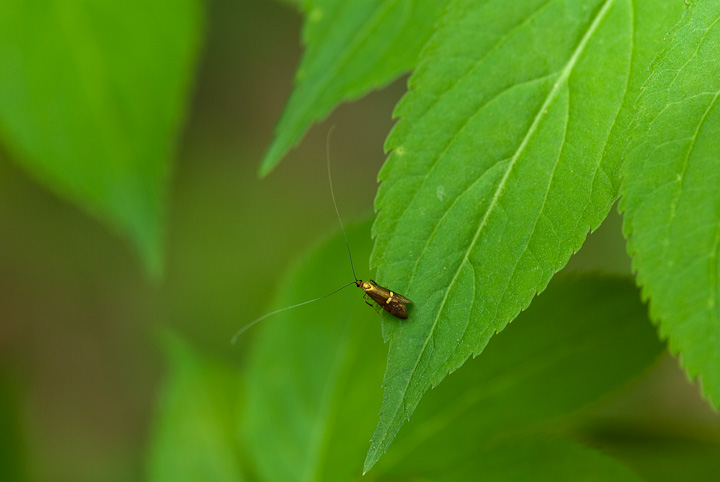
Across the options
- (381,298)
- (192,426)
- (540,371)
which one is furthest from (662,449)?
(192,426)

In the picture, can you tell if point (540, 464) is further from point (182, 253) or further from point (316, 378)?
point (182, 253)

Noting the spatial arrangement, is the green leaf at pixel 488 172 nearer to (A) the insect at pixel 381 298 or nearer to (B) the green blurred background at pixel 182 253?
(A) the insect at pixel 381 298

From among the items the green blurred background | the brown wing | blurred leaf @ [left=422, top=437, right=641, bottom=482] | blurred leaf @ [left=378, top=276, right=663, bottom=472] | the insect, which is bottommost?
the green blurred background

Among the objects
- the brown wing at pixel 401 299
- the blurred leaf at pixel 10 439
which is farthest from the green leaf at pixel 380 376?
the blurred leaf at pixel 10 439

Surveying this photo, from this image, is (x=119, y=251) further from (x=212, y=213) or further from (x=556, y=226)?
(x=556, y=226)

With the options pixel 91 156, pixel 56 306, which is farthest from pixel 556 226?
pixel 56 306

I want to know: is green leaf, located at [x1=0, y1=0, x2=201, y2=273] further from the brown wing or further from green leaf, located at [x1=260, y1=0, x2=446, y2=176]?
the brown wing

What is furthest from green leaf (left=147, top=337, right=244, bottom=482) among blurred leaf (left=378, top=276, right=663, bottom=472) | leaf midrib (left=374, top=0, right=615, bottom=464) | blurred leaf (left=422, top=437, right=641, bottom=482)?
leaf midrib (left=374, top=0, right=615, bottom=464)
